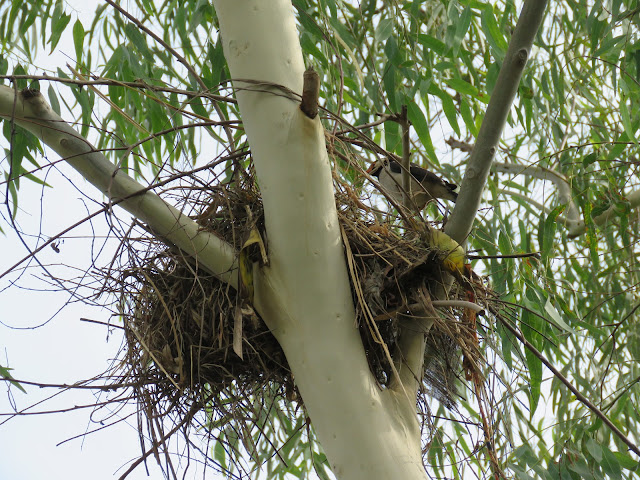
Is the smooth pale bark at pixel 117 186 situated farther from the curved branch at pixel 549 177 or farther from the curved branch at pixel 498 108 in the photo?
the curved branch at pixel 549 177

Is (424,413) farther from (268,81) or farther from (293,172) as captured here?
(268,81)

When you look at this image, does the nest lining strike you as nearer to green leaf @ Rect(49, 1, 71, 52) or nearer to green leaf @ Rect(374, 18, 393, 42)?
green leaf @ Rect(374, 18, 393, 42)

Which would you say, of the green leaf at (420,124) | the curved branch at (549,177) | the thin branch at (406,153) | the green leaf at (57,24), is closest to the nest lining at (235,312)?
the thin branch at (406,153)

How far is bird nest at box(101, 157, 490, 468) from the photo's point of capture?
142cm

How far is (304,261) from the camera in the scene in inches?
51.4

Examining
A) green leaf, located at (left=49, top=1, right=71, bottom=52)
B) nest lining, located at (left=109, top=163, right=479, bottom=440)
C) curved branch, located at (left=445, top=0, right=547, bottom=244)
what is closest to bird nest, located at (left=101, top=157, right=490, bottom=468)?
nest lining, located at (left=109, top=163, right=479, bottom=440)

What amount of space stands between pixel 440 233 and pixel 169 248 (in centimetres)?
60

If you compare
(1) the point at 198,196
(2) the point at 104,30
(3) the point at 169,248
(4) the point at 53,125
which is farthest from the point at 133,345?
(2) the point at 104,30

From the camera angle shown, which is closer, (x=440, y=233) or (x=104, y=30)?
(x=440, y=233)

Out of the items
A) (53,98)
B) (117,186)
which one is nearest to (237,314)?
(117,186)

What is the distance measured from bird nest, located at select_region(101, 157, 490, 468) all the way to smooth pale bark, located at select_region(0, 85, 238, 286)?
0.15 feet

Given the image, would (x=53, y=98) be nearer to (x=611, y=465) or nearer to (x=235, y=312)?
(x=235, y=312)

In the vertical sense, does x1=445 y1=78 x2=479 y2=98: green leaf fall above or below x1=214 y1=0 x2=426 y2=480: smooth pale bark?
above

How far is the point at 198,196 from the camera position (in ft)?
5.58
